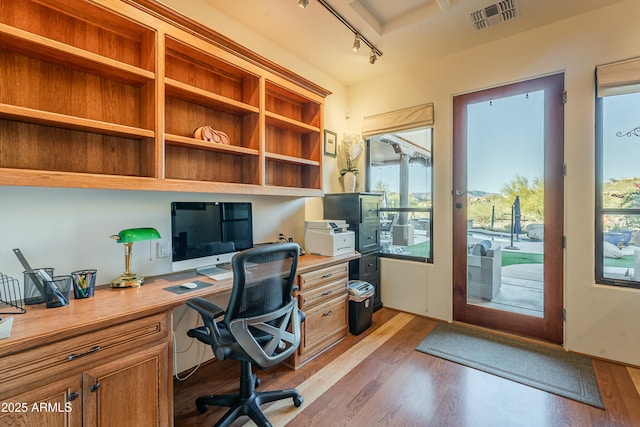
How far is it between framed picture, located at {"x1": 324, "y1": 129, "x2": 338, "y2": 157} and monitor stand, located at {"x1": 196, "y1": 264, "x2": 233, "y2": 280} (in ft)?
6.16

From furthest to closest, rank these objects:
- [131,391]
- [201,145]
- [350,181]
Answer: [350,181] < [201,145] < [131,391]

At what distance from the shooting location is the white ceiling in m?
2.32

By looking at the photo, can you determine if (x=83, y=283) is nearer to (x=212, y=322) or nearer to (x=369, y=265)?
(x=212, y=322)

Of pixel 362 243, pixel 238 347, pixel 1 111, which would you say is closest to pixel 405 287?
pixel 362 243

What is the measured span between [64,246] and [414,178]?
3.20 metres

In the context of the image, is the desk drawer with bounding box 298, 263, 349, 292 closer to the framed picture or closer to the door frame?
the framed picture

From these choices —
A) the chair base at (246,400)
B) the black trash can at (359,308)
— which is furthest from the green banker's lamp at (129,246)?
the black trash can at (359,308)

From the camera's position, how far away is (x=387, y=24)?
8.68 feet

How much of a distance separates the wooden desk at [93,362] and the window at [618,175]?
10.4 feet

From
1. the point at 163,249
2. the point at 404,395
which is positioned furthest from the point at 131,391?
the point at 404,395

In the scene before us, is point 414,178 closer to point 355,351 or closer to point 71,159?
point 355,351

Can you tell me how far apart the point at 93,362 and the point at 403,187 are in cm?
317

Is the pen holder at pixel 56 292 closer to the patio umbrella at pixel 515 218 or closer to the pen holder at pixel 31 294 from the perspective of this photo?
the pen holder at pixel 31 294

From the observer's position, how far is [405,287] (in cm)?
345
